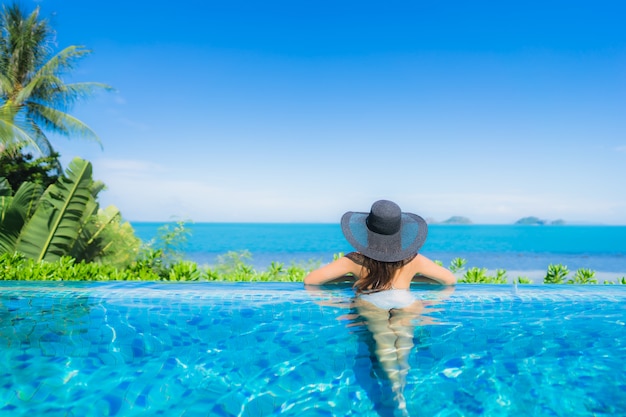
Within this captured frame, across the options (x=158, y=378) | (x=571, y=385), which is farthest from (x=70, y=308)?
(x=571, y=385)

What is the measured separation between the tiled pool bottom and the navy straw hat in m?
0.67

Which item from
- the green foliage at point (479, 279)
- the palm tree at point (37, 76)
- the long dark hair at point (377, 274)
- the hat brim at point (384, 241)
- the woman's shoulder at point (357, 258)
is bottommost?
the green foliage at point (479, 279)

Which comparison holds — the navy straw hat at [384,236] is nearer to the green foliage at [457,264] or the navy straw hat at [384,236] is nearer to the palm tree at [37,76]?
the green foliage at [457,264]

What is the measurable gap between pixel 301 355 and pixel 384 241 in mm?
1325

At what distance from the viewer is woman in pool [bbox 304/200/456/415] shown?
14.7 ft

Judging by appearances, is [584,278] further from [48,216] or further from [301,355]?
[48,216]

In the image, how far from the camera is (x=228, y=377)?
4027 mm

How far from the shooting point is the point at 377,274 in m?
4.93

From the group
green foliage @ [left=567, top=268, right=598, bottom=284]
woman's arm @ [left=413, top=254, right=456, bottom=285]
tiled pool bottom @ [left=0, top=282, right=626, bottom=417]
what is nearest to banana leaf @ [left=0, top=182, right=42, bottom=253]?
tiled pool bottom @ [left=0, top=282, right=626, bottom=417]

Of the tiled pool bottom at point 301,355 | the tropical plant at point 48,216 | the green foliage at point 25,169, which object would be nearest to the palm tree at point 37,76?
the green foliage at point 25,169

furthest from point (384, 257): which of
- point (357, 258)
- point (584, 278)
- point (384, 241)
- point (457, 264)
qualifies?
point (584, 278)

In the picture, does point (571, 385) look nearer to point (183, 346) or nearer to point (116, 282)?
point (183, 346)

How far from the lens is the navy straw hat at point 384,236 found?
4604 mm

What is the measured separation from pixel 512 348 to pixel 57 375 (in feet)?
13.2
